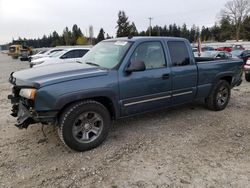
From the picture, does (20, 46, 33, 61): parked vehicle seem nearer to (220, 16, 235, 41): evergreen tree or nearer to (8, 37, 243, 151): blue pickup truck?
(8, 37, 243, 151): blue pickup truck

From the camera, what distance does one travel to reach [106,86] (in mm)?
4012

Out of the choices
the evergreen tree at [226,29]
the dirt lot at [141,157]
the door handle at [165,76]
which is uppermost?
the evergreen tree at [226,29]

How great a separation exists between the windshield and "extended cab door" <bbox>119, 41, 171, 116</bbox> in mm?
213

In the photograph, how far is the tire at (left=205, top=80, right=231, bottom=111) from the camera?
6.02 metres

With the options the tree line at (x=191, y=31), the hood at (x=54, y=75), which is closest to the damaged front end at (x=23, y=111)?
the hood at (x=54, y=75)

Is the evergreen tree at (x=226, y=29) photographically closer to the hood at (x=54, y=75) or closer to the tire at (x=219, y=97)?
the tire at (x=219, y=97)

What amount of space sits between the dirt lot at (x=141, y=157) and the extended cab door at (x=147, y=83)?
583mm

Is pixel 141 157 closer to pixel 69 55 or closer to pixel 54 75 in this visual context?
pixel 54 75

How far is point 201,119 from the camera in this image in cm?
556

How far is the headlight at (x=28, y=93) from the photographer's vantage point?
11.6 ft

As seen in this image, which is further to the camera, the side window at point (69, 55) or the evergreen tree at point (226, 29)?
the evergreen tree at point (226, 29)

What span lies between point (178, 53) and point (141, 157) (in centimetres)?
241

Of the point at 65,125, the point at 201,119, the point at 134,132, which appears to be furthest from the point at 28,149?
the point at 201,119

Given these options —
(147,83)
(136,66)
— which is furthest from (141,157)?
(136,66)
